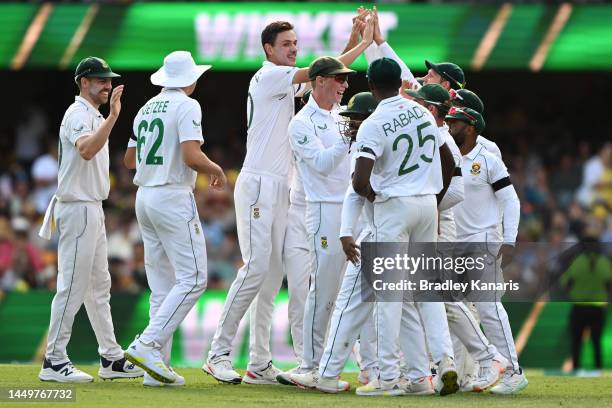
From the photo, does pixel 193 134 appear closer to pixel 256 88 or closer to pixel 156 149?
pixel 156 149

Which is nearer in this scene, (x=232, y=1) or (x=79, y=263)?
(x=79, y=263)

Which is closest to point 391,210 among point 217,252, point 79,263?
point 79,263

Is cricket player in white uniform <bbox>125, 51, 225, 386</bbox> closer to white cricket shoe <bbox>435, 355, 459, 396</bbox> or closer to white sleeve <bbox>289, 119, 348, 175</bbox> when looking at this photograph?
white sleeve <bbox>289, 119, 348, 175</bbox>

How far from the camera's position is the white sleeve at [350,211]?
8.70m

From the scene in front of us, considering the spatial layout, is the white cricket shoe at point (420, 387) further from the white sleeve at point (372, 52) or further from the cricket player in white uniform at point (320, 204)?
the white sleeve at point (372, 52)

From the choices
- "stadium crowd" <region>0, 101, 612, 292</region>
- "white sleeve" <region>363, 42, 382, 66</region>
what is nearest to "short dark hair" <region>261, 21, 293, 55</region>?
"white sleeve" <region>363, 42, 382, 66</region>

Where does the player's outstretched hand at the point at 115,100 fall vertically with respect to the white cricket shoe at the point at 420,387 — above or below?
above

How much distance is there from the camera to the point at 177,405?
8.08 m

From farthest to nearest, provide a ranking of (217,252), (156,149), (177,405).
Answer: (217,252)
(156,149)
(177,405)

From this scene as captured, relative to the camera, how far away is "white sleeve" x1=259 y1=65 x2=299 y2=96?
985 centimetres

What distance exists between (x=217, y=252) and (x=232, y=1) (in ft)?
10.4

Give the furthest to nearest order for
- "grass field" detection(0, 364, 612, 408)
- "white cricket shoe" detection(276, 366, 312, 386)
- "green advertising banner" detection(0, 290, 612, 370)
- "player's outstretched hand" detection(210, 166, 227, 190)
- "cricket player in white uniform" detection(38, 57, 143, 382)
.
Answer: "green advertising banner" detection(0, 290, 612, 370) → "cricket player in white uniform" detection(38, 57, 143, 382) → "white cricket shoe" detection(276, 366, 312, 386) → "player's outstretched hand" detection(210, 166, 227, 190) → "grass field" detection(0, 364, 612, 408)

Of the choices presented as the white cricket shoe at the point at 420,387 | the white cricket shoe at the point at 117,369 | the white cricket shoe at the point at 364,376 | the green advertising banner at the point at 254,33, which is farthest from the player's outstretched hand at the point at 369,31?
the green advertising banner at the point at 254,33

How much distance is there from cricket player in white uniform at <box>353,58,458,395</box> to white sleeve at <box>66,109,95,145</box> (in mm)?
2140
